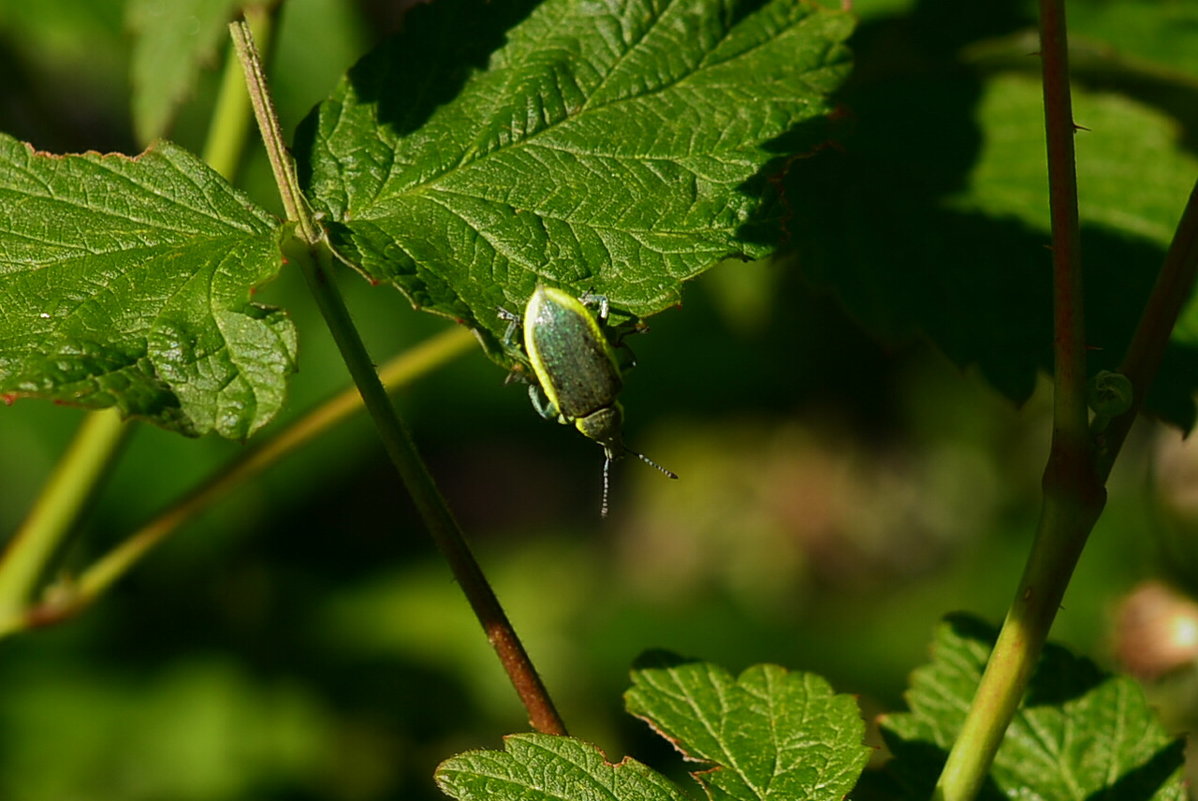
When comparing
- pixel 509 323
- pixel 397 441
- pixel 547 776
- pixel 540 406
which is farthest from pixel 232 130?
pixel 547 776

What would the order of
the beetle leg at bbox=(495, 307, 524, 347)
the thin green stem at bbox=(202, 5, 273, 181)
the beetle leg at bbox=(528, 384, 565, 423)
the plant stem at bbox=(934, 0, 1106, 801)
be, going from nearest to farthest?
the plant stem at bbox=(934, 0, 1106, 801) < the beetle leg at bbox=(495, 307, 524, 347) < the beetle leg at bbox=(528, 384, 565, 423) < the thin green stem at bbox=(202, 5, 273, 181)

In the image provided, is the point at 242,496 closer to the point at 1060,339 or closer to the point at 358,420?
the point at 358,420

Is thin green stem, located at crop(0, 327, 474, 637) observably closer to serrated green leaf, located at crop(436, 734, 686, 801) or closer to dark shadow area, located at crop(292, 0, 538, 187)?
dark shadow area, located at crop(292, 0, 538, 187)

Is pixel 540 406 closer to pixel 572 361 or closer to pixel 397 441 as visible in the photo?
pixel 572 361

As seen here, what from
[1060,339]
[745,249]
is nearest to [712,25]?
[745,249]

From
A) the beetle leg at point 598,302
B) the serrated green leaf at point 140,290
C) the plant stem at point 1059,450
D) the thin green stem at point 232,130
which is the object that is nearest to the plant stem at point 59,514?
the thin green stem at point 232,130

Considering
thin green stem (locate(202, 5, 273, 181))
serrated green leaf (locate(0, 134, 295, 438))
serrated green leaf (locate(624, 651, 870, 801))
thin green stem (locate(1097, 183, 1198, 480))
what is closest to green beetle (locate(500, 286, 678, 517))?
serrated green leaf (locate(0, 134, 295, 438))
